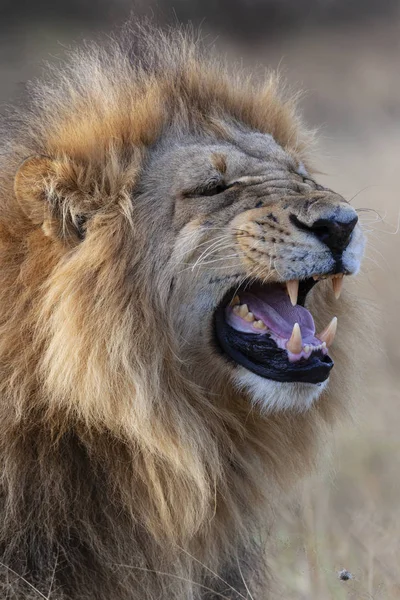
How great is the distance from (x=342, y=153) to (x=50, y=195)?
8152 mm

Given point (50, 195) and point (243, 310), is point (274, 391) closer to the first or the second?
point (243, 310)

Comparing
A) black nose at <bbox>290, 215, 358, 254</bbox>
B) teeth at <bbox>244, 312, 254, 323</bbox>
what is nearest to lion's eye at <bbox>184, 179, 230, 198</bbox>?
black nose at <bbox>290, 215, 358, 254</bbox>

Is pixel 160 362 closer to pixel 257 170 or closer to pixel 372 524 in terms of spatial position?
pixel 257 170

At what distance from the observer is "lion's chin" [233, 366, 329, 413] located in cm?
335

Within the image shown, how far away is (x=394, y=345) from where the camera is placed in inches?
307

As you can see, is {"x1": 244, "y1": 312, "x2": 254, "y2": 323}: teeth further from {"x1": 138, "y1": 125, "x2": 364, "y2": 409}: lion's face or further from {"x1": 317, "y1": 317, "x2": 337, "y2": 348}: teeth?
{"x1": 317, "y1": 317, "x2": 337, "y2": 348}: teeth

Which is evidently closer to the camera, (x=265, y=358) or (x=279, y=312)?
(x=265, y=358)

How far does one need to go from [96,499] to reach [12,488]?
0.28 m

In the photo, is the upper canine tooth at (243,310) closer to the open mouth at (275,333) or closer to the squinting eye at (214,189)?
the open mouth at (275,333)

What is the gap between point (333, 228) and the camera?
3.21 m

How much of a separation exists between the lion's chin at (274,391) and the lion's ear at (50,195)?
0.73 metres

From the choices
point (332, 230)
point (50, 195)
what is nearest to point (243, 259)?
point (332, 230)

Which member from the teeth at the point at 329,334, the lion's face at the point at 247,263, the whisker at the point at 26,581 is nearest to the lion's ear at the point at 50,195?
the lion's face at the point at 247,263

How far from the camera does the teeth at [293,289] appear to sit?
10.9 ft
